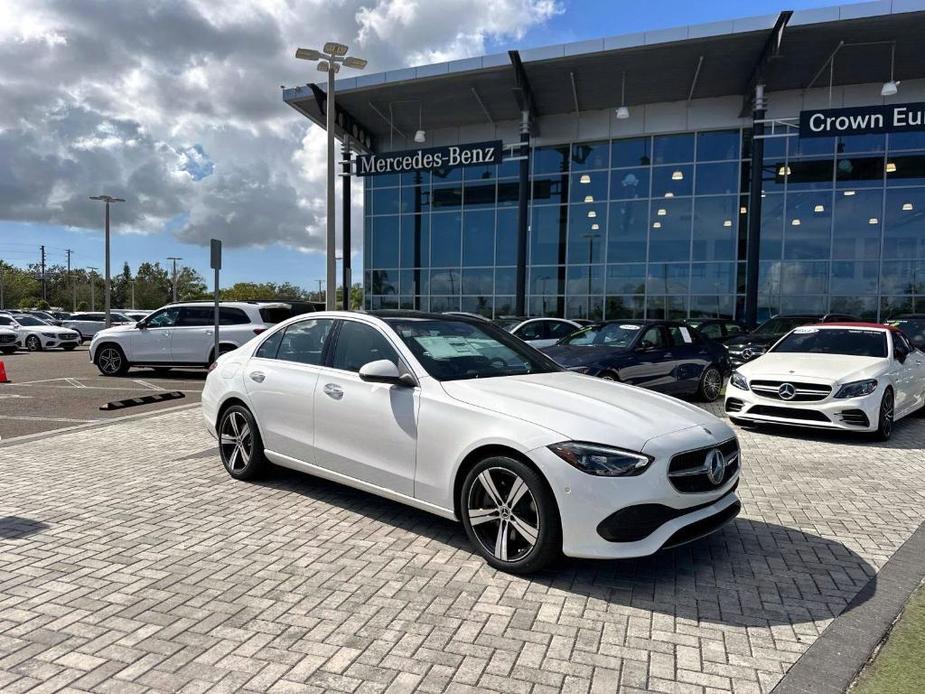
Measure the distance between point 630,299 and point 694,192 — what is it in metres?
5.09

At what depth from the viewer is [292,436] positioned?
506 centimetres

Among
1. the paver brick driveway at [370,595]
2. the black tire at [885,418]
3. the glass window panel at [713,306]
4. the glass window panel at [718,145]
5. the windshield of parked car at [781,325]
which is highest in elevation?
the glass window panel at [718,145]

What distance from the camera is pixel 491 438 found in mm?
3646

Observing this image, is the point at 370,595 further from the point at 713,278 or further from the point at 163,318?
the point at 713,278

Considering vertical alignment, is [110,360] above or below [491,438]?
below

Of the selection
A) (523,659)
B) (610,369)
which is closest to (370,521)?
(523,659)

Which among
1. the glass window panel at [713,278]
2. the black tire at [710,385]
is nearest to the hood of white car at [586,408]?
the black tire at [710,385]

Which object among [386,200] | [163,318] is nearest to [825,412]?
[163,318]

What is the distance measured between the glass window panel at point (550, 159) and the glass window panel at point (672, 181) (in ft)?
12.9

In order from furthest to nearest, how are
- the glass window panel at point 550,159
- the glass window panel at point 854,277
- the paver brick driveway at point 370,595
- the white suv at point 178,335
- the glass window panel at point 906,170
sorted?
the glass window panel at point 550,159 → the glass window panel at point 854,277 → the glass window panel at point 906,170 → the white suv at point 178,335 → the paver brick driveway at point 370,595

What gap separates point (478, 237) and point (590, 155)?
20.3ft

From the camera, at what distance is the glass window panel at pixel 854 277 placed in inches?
958

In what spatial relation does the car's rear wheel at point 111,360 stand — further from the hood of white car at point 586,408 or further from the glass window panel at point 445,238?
the glass window panel at point 445,238

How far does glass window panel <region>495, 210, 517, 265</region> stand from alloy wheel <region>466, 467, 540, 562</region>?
25.6 m
